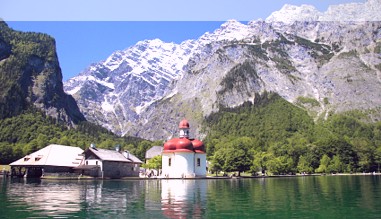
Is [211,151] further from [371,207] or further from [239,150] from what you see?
[371,207]

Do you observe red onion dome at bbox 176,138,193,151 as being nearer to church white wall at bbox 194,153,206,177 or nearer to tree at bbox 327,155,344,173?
church white wall at bbox 194,153,206,177

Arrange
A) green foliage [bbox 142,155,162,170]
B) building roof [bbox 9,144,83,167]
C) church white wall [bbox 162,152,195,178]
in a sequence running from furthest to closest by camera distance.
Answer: green foliage [bbox 142,155,162,170], church white wall [bbox 162,152,195,178], building roof [bbox 9,144,83,167]

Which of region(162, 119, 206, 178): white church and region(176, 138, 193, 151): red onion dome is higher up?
region(176, 138, 193, 151): red onion dome

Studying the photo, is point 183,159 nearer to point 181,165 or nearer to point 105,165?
point 181,165

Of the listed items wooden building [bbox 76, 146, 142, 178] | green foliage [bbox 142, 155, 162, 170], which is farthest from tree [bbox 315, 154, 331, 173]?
wooden building [bbox 76, 146, 142, 178]

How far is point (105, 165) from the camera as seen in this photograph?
304ft

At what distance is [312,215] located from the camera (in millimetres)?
26516

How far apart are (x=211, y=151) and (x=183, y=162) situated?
219ft

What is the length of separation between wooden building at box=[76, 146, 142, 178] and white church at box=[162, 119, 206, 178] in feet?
29.5

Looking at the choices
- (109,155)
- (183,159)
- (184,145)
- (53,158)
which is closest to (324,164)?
(184,145)

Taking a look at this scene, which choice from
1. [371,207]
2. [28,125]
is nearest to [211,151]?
[28,125]

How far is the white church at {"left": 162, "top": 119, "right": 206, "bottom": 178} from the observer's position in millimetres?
96125

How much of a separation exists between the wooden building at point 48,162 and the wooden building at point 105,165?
3450 millimetres

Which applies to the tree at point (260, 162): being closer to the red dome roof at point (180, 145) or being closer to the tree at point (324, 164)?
the red dome roof at point (180, 145)
